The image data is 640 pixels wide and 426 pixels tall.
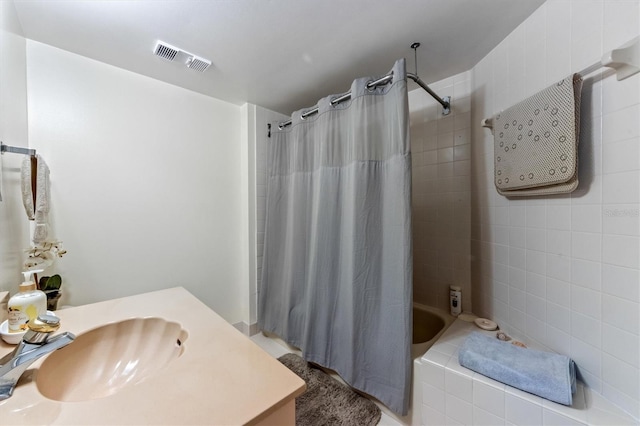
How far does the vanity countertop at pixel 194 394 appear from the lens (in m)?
0.53

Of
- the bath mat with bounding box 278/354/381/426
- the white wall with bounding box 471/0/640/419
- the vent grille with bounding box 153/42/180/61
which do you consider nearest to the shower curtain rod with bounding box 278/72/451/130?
the white wall with bounding box 471/0/640/419

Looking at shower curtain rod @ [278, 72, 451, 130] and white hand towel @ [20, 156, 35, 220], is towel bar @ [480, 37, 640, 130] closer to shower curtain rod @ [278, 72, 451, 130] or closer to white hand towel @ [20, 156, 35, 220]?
shower curtain rod @ [278, 72, 451, 130]

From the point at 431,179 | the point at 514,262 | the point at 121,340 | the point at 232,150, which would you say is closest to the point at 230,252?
Answer: the point at 232,150

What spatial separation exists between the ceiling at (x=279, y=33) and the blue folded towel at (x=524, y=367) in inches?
62.1

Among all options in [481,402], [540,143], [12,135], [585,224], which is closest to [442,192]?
[540,143]

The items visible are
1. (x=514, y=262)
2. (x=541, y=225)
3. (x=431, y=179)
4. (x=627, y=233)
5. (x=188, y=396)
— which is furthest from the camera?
(x=431, y=179)

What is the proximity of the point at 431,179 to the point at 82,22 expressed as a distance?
89.2 inches

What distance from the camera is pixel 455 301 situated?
1.72 m

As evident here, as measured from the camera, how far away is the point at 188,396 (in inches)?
23.4

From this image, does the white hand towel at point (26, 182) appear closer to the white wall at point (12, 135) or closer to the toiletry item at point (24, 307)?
the white wall at point (12, 135)

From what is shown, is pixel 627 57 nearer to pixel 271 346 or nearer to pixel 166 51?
pixel 166 51

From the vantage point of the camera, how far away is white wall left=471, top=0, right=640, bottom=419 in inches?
32.8

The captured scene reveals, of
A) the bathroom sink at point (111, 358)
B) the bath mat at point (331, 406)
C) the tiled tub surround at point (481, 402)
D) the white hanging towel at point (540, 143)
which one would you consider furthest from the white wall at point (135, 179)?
the white hanging towel at point (540, 143)

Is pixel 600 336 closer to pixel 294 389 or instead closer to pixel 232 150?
pixel 294 389
